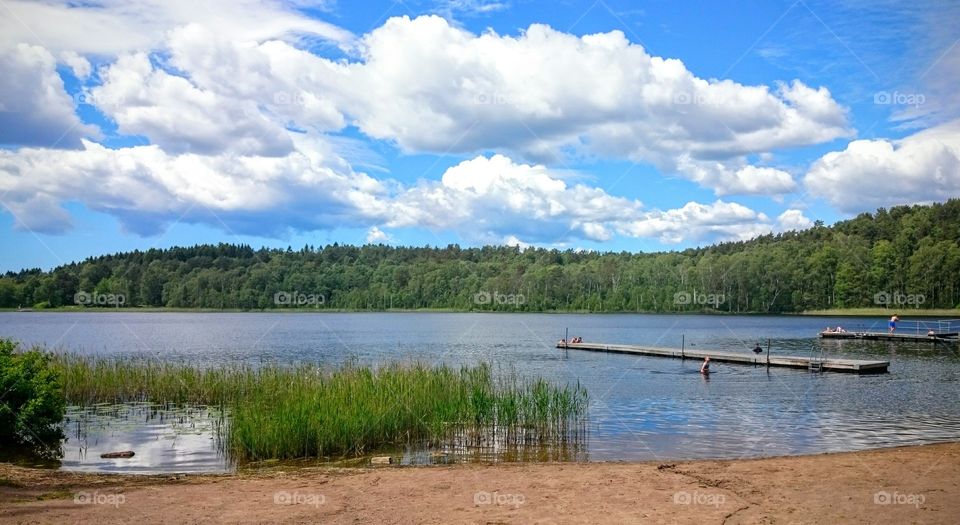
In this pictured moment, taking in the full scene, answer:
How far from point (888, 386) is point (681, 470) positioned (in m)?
24.6

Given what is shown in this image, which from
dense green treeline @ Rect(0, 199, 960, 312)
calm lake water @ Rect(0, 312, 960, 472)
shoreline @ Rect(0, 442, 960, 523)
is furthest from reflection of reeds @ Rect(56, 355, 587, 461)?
dense green treeline @ Rect(0, 199, 960, 312)

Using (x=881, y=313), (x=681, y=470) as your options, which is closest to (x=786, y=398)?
(x=681, y=470)

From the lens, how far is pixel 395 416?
1911cm

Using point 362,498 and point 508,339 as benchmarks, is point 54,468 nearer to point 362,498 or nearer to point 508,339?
point 362,498

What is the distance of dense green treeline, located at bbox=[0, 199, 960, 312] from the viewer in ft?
435
